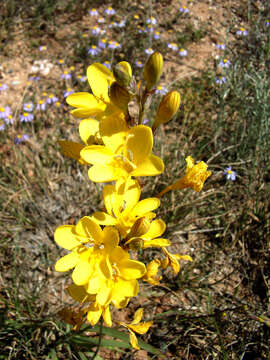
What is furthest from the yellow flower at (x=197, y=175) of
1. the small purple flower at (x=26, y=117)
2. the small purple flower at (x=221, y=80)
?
the small purple flower at (x=26, y=117)

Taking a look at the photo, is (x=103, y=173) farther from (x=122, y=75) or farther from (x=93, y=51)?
(x=93, y=51)

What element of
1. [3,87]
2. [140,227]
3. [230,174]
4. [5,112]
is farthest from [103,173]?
[3,87]

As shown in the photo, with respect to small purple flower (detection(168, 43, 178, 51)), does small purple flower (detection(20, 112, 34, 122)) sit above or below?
below

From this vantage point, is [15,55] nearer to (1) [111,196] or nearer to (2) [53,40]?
(2) [53,40]

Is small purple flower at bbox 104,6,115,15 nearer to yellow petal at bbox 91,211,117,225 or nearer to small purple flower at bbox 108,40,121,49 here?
small purple flower at bbox 108,40,121,49

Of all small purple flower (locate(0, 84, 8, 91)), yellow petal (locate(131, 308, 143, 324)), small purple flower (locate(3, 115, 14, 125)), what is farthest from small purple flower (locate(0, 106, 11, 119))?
yellow petal (locate(131, 308, 143, 324))

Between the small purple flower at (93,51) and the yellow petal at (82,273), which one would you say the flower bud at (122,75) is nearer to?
the yellow petal at (82,273)

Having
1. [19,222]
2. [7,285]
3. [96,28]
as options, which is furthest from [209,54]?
[7,285]
